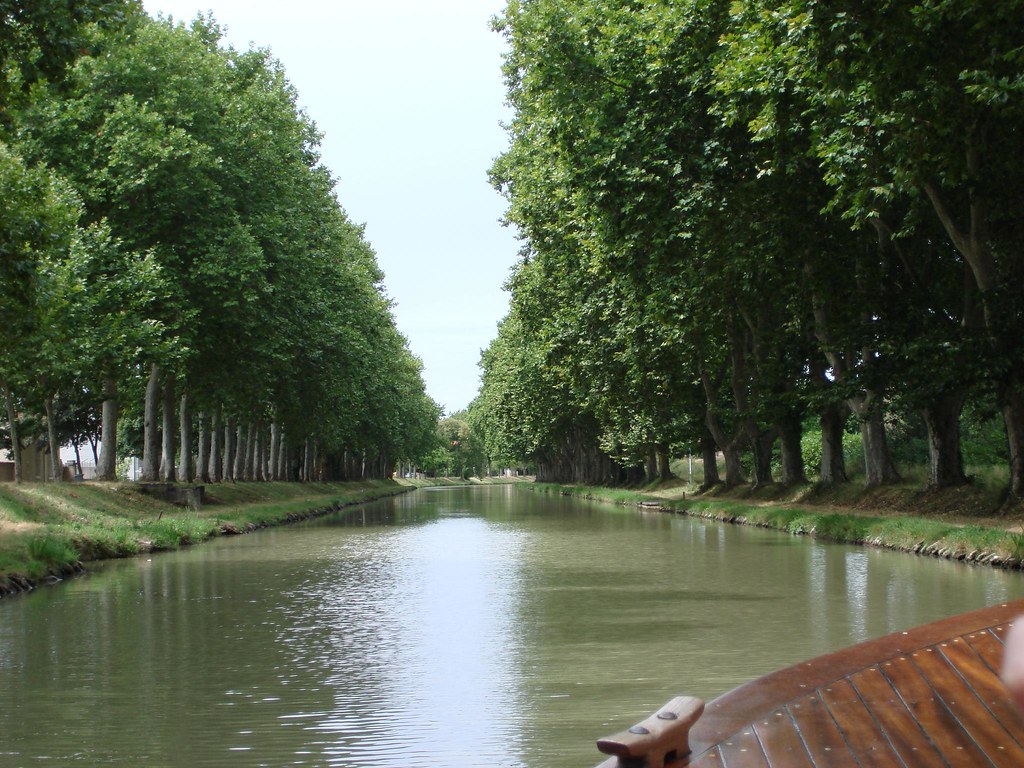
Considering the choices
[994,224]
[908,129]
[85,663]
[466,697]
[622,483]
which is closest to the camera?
[466,697]

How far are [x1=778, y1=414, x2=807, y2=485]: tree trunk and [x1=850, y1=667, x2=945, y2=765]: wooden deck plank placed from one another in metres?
33.5

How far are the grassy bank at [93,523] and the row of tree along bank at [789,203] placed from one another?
12.3m

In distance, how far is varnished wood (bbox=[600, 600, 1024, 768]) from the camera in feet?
14.8

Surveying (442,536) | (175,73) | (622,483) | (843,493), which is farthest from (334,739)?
(622,483)

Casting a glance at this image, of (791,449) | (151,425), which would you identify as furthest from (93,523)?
(791,449)

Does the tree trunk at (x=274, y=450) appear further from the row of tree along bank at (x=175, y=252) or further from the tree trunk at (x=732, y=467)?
the tree trunk at (x=732, y=467)

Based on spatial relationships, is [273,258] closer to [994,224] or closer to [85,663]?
[994,224]

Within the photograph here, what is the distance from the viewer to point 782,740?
4.57m

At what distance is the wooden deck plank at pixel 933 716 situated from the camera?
15.0 ft

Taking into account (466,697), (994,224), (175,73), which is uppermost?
(175,73)

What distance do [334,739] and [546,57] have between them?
2349 cm

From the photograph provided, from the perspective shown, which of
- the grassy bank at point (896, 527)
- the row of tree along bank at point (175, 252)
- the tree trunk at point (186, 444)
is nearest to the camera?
the grassy bank at point (896, 527)

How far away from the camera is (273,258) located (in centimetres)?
3712

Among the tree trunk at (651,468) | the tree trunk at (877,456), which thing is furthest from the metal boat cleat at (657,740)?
the tree trunk at (651,468)
